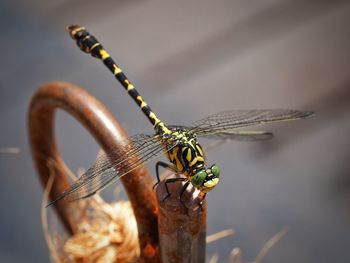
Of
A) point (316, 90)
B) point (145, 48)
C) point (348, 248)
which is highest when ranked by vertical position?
point (145, 48)

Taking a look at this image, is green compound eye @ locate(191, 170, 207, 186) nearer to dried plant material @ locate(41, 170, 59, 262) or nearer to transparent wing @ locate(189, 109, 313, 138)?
transparent wing @ locate(189, 109, 313, 138)

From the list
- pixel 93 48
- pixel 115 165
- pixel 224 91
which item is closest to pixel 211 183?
pixel 115 165

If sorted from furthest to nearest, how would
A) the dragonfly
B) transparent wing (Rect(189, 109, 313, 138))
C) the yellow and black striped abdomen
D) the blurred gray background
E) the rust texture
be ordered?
the blurred gray background
the yellow and black striped abdomen
transparent wing (Rect(189, 109, 313, 138))
the dragonfly
the rust texture

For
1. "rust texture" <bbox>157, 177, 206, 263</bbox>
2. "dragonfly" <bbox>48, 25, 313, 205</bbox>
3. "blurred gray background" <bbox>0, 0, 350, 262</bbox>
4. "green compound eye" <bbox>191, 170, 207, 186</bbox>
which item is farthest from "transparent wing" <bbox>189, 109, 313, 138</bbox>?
"blurred gray background" <bbox>0, 0, 350, 262</bbox>

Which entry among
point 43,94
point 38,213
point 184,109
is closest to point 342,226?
point 184,109

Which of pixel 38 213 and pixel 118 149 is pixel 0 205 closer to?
pixel 38 213

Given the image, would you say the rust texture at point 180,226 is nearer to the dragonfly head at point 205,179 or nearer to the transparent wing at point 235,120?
the dragonfly head at point 205,179

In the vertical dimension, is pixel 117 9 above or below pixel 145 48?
above
